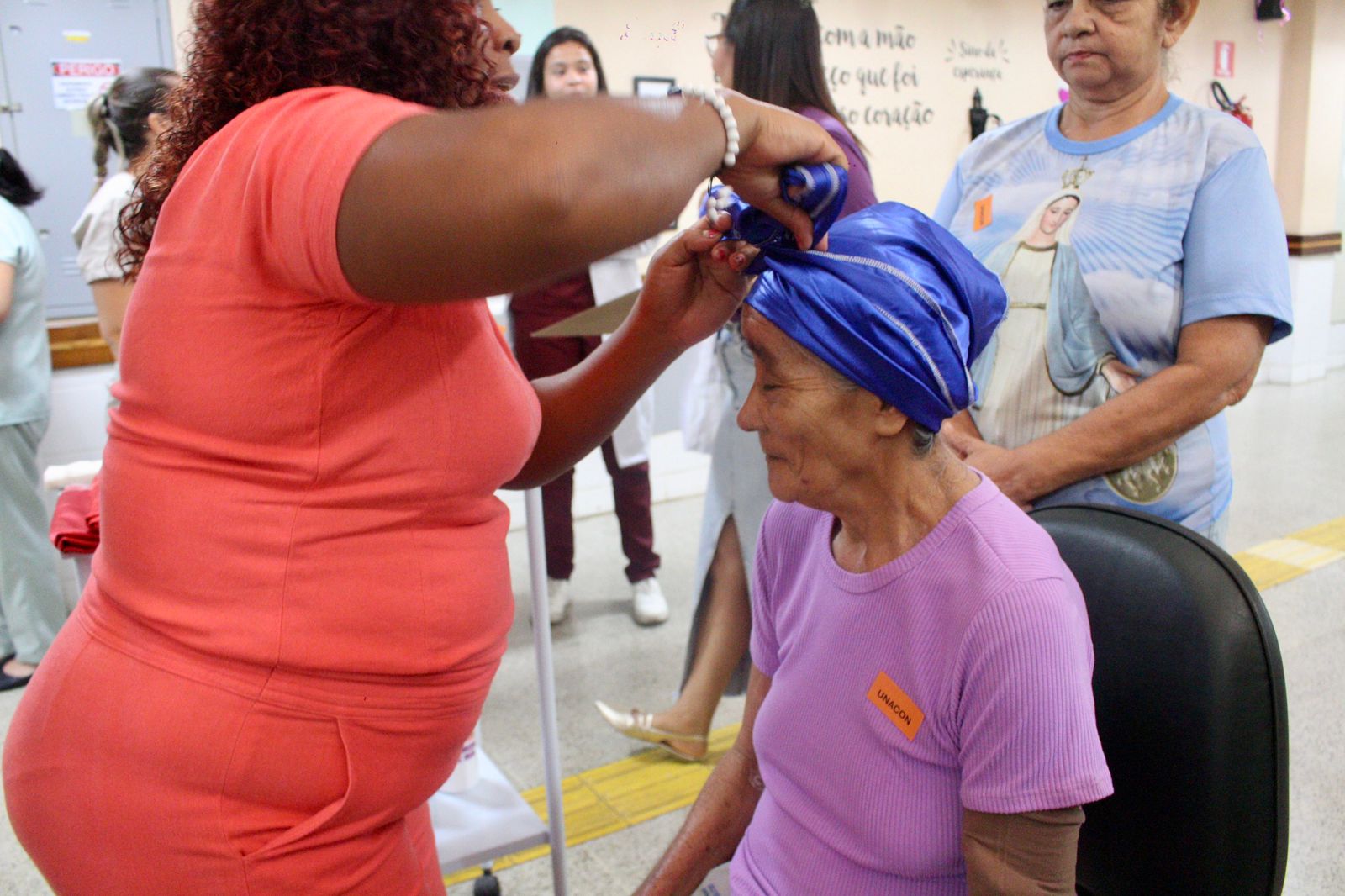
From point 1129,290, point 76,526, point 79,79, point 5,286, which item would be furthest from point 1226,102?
point 76,526

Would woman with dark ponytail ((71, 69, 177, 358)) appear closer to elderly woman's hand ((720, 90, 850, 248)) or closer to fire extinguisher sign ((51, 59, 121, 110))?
fire extinguisher sign ((51, 59, 121, 110))

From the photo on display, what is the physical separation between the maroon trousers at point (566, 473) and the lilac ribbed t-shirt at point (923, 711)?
95.7 inches

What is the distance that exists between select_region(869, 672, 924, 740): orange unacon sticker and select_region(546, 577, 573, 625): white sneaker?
270cm

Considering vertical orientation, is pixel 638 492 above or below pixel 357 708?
below

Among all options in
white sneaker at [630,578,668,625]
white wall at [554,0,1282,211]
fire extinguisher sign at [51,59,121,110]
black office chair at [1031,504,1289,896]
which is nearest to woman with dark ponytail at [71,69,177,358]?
fire extinguisher sign at [51,59,121,110]

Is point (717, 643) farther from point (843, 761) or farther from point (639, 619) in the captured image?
point (843, 761)

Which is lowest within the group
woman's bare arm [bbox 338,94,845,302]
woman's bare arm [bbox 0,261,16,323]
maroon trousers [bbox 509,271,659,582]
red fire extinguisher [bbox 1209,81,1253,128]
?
maroon trousers [bbox 509,271,659,582]

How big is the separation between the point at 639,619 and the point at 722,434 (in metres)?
1.23

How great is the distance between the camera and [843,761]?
1.14m

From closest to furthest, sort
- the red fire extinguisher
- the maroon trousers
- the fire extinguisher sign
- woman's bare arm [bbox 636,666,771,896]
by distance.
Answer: woman's bare arm [bbox 636,666,771,896]
the maroon trousers
the fire extinguisher sign
the red fire extinguisher

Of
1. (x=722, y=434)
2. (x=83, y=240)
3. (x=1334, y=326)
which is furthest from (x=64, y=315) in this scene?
(x=1334, y=326)

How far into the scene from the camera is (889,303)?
1.07 meters

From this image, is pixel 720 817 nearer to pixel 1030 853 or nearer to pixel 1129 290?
pixel 1030 853

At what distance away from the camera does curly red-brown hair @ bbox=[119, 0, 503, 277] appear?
2.69 ft
